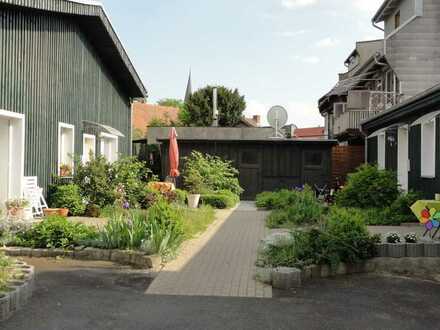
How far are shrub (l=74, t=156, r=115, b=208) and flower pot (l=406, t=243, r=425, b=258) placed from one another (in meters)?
8.57

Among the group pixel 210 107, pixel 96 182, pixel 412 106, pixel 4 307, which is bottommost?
pixel 4 307

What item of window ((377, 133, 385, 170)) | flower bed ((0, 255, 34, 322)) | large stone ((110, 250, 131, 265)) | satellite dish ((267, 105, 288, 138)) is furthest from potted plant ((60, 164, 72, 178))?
satellite dish ((267, 105, 288, 138))

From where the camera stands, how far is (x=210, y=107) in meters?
50.9

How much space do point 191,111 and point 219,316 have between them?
4620 cm

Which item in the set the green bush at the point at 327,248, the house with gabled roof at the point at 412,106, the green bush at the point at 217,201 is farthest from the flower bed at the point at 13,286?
the green bush at the point at 217,201

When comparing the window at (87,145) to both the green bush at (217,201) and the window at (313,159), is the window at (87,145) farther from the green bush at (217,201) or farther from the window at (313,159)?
the window at (313,159)

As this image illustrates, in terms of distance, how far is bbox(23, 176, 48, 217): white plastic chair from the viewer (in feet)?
42.7

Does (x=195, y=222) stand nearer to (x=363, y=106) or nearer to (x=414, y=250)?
(x=414, y=250)

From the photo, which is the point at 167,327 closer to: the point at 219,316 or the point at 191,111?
the point at 219,316

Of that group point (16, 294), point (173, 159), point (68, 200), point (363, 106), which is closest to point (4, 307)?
point (16, 294)

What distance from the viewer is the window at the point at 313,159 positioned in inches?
908

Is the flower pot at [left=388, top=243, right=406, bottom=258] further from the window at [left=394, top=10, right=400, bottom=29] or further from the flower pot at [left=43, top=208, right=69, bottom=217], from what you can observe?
the window at [left=394, top=10, right=400, bottom=29]

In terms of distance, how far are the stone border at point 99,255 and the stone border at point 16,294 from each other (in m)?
1.82

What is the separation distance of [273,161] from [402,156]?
688cm
